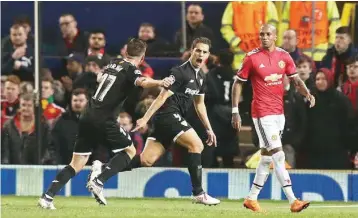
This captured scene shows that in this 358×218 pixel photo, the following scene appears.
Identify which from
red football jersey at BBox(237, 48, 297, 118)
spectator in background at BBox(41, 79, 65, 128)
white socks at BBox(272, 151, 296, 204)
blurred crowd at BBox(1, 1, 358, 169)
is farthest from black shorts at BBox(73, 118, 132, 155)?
spectator in background at BBox(41, 79, 65, 128)

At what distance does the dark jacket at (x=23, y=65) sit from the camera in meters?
16.2

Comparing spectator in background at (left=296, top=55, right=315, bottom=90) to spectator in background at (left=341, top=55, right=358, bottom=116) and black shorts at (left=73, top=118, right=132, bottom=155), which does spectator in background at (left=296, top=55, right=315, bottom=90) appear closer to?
spectator in background at (left=341, top=55, right=358, bottom=116)

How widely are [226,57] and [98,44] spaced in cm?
190

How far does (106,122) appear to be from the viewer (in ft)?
41.0

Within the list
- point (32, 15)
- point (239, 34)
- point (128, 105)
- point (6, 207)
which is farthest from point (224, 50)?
point (6, 207)

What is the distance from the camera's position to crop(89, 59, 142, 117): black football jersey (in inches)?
486

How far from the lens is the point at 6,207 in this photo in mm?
12531

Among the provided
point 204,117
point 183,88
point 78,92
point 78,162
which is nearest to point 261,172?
point 204,117

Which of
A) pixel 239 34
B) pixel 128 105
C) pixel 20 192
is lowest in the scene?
pixel 20 192

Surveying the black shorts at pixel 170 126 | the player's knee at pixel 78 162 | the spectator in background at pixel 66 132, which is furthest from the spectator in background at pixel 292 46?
the player's knee at pixel 78 162

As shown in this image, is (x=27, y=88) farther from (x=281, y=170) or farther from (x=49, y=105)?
(x=281, y=170)

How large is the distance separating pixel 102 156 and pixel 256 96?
13.1 ft

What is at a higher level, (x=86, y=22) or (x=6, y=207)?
(x=86, y=22)

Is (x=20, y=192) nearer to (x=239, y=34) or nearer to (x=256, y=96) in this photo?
(x=239, y=34)
